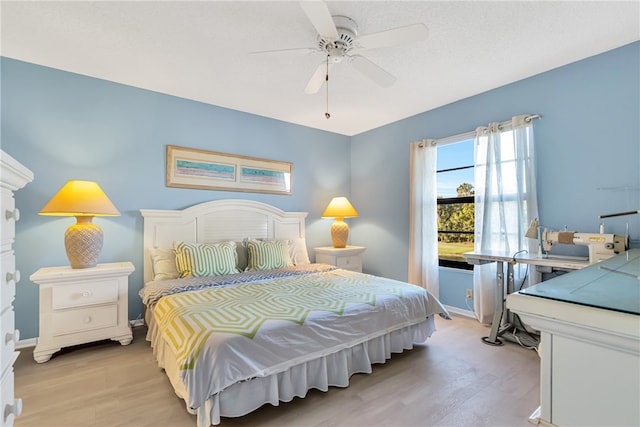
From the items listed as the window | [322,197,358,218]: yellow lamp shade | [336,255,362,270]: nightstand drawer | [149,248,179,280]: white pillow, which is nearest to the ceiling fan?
the window

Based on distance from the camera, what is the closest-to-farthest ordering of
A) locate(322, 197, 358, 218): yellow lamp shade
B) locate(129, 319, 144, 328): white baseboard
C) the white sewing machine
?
the white sewing machine, locate(129, 319, 144, 328): white baseboard, locate(322, 197, 358, 218): yellow lamp shade

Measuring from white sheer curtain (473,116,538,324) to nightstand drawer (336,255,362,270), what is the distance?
4.94 feet

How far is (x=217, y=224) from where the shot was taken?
3.52m

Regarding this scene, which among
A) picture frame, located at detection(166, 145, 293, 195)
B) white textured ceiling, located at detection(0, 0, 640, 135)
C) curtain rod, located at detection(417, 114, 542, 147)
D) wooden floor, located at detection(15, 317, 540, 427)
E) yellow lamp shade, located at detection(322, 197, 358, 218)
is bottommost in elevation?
wooden floor, located at detection(15, 317, 540, 427)

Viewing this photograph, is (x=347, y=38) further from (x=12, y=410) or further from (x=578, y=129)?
(x=12, y=410)

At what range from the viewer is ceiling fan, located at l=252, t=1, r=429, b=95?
1.65 metres

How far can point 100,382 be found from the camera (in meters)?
2.05

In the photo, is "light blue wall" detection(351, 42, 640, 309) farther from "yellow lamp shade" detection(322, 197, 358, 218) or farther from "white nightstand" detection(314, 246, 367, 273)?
"yellow lamp shade" detection(322, 197, 358, 218)

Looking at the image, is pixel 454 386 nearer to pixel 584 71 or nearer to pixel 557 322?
pixel 557 322

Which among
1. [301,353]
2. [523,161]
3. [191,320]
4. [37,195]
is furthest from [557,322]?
[37,195]

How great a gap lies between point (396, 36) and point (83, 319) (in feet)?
10.5

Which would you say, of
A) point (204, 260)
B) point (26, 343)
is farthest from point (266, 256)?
point (26, 343)

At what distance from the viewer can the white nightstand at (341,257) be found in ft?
13.0

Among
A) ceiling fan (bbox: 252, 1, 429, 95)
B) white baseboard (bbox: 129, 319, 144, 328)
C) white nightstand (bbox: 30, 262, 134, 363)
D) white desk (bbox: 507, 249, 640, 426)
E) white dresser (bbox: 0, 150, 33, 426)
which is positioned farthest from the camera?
white baseboard (bbox: 129, 319, 144, 328)
